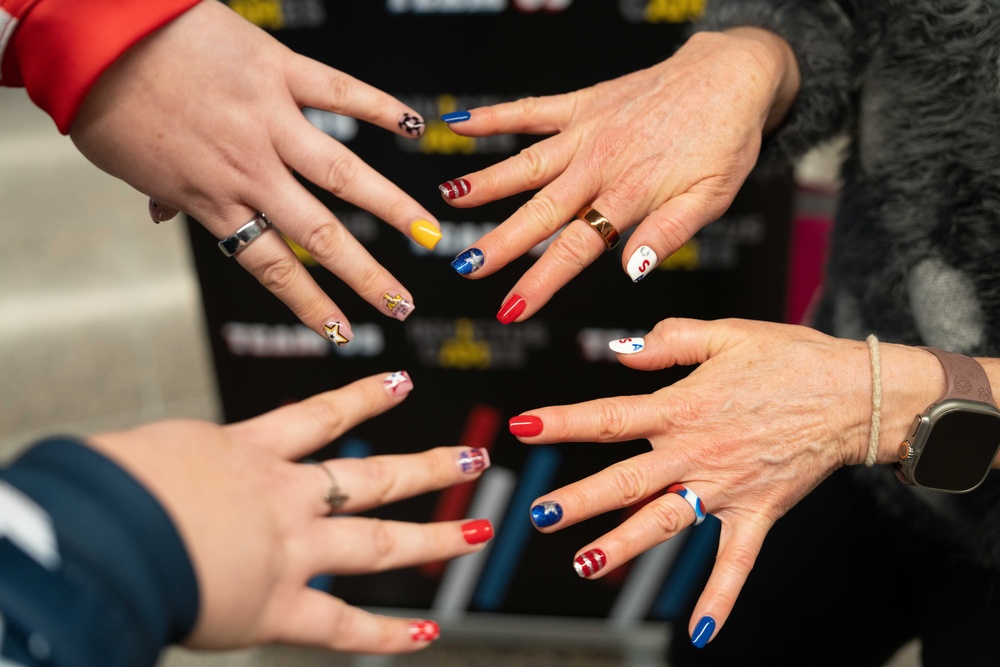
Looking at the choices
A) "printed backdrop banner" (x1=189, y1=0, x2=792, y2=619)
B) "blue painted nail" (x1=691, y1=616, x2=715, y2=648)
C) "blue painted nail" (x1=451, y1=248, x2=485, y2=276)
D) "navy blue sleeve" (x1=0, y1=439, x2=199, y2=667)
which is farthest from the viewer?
"printed backdrop banner" (x1=189, y1=0, x2=792, y2=619)

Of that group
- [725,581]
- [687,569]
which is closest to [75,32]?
[725,581]

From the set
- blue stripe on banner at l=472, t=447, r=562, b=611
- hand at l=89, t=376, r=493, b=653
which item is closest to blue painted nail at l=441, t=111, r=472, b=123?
hand at l=89, t=376, r=493, b=653

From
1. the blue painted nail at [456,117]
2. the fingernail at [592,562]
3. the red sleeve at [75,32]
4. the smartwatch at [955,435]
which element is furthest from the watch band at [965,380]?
the red sleeve at [75,32]

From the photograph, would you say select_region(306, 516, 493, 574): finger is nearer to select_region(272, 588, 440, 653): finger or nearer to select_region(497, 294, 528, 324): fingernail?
select_region(272, 588, 440, 653): finger

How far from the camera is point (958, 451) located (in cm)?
69

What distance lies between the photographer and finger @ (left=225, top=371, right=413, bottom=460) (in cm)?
64

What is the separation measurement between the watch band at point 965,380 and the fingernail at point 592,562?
34 cm

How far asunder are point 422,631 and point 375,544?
0.32 ft

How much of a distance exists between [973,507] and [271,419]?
0.75m

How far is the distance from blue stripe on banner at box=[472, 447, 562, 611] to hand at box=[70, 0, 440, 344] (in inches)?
29.0

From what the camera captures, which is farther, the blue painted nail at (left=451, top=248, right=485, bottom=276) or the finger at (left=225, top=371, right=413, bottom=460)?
the blue painted nail at (left=451, top=248, right=485, bottom=276)

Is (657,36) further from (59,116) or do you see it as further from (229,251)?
(59,116)

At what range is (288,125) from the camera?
777 millimetres

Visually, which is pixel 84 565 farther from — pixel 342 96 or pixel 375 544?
pixel 342 96
